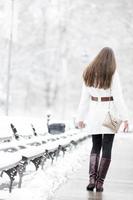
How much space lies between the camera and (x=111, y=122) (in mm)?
8234

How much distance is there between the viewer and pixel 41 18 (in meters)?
69.5

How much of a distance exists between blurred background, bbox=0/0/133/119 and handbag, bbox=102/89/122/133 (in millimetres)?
56457

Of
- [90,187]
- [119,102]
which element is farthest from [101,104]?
[90,187]

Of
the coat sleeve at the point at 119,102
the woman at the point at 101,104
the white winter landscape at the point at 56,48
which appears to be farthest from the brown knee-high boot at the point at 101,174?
the white winter landscape at the point at 56,48

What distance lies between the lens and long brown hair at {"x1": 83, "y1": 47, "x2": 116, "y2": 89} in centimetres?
833

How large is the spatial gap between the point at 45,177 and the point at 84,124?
4.44 feet

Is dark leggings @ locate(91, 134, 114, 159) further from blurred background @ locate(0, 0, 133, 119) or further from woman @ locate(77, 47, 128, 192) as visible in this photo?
blurred background @ locate(0, 0, 133, 119)

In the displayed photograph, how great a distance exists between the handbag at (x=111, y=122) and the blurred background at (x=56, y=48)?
56.5m

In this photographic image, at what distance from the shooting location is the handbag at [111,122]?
820cm

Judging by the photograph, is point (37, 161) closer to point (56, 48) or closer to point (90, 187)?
point (90, 187)

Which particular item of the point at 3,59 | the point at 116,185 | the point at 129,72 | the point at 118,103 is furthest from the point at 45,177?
the point at 129,72

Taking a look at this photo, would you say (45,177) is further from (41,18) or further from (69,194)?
(41,18)

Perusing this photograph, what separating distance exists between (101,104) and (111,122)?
289 mm

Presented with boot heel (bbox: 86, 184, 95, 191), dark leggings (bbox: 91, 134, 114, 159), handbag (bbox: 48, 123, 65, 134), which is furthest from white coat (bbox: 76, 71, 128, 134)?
handbag (bbox: 48, 123, 65, 134)
